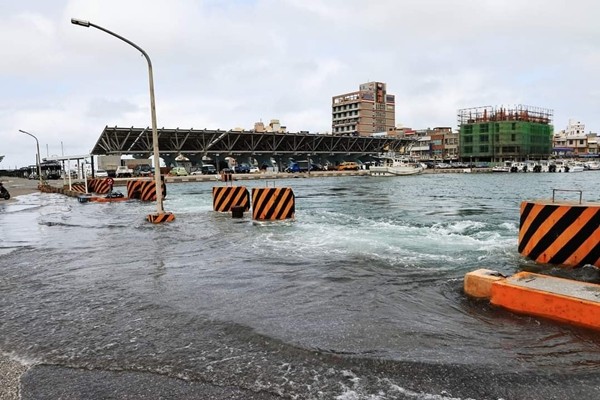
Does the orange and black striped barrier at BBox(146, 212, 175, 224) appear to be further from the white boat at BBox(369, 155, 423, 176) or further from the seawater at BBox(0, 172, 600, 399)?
the white boat at BBox(369, 155, 423, 176)

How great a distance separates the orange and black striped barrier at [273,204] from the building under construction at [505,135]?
103169 mm

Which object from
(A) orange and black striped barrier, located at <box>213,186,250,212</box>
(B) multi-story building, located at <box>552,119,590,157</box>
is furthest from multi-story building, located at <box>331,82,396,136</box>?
(A) orange and black striped barrier, located at <box>213,186,250,212</box>

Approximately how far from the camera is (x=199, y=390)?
3283mm

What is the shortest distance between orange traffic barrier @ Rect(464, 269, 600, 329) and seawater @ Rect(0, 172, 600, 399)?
0.19 metres

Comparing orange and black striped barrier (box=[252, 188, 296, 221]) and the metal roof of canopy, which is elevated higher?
the metal roof of canopy

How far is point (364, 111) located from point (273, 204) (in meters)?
128

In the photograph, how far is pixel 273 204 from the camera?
14477 mm

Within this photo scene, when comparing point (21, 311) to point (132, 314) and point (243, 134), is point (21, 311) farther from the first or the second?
point (243, 134)

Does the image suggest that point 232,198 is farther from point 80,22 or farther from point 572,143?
point 572,143

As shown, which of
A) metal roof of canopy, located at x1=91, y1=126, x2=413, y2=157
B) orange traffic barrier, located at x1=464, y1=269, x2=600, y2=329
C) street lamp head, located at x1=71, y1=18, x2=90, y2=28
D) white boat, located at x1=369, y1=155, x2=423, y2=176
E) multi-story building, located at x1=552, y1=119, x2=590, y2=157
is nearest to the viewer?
orange traffic barrier, located at x1=464, y1=269, x2=600, y2=329

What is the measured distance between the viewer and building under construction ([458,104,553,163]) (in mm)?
105375

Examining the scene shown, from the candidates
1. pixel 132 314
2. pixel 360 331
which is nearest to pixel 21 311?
pixel 132 314

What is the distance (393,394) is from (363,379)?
0.99 ft

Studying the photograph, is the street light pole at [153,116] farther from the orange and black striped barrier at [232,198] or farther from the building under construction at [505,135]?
the building under construction at [505,135]
